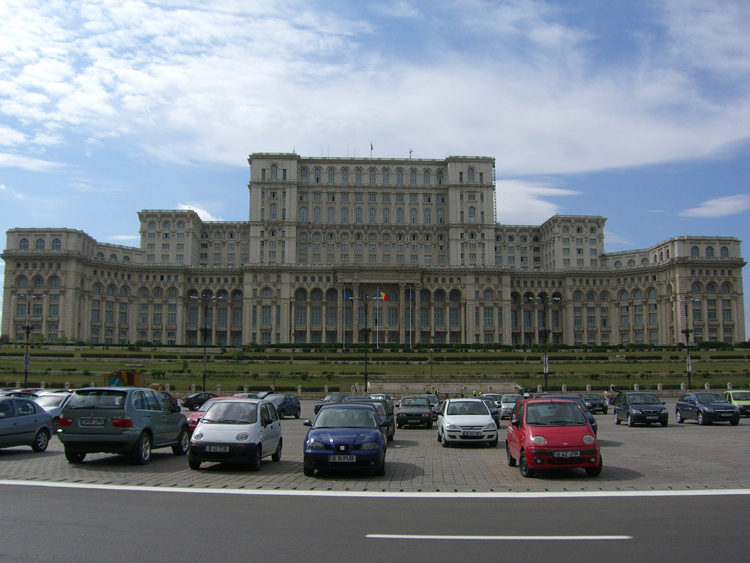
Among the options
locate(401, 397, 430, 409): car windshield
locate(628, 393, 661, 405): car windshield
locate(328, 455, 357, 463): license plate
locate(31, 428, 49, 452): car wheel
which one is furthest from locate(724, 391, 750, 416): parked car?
locate(31, 428, 49, 452): car wheel

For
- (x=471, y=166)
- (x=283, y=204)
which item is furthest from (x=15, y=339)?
(x=471, y=166)

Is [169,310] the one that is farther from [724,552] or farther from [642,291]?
[724,552]

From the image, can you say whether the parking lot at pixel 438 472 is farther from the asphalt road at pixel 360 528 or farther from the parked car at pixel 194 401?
the parked car at pixel 194 401

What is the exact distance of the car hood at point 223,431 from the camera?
14766mm

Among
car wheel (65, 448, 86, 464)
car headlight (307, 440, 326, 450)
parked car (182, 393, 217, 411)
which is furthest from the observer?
parked car (182, 393, 217, 411)

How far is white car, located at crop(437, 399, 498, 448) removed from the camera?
20859mm

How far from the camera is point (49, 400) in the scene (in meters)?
25.9

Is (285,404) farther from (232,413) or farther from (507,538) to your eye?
(507,538)

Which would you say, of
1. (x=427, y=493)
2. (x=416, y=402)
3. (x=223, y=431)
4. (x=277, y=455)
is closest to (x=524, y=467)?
(x=427, y=493)

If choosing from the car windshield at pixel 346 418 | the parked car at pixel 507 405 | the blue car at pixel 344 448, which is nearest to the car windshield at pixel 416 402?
the parked car at pixel 507 405

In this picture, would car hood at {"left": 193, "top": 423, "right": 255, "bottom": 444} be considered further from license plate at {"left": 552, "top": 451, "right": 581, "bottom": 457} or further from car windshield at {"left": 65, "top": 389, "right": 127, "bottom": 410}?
license plate at {"left": 552, "top": 451, "right": 581, "bottom": 457}

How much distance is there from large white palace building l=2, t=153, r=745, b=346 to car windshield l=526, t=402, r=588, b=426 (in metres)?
90.2

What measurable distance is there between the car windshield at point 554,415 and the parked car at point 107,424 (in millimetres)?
9514

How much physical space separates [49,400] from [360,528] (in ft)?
70.0
